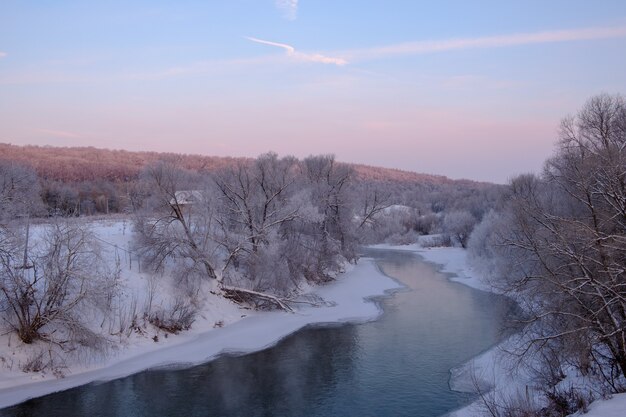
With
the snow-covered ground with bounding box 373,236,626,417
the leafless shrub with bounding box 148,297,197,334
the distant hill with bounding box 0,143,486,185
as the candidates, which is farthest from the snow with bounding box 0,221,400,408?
the distant hill with bounding box 0,143,486,185

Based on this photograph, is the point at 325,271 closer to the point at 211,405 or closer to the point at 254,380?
the point at 254,380

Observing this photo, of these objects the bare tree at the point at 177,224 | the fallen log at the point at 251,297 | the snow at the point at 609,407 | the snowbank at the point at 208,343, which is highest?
the bare tree at the point at 177,224

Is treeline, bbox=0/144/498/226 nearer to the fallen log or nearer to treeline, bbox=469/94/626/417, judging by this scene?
the fallen log

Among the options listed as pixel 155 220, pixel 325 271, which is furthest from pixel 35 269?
pixel 325 271

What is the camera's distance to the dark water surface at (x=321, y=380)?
1358 cm

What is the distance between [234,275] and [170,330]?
24.0 feet

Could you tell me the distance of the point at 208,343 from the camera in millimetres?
20359

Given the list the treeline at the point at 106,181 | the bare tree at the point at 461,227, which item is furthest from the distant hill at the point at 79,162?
the bare tree at the point at 461,227

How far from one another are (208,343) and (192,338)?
3.30ft

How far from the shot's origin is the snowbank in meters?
15.2

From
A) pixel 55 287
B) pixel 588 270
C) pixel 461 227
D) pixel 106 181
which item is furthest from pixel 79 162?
pixel 588 270

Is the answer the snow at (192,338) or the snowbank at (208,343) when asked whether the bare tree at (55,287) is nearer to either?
the snow at (192,338)

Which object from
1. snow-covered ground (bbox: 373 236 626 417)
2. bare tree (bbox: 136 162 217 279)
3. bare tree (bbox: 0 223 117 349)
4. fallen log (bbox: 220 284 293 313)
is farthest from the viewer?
fallen log (bbox: 220 284 293 313)

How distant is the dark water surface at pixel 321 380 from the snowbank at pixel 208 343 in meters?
0.65
